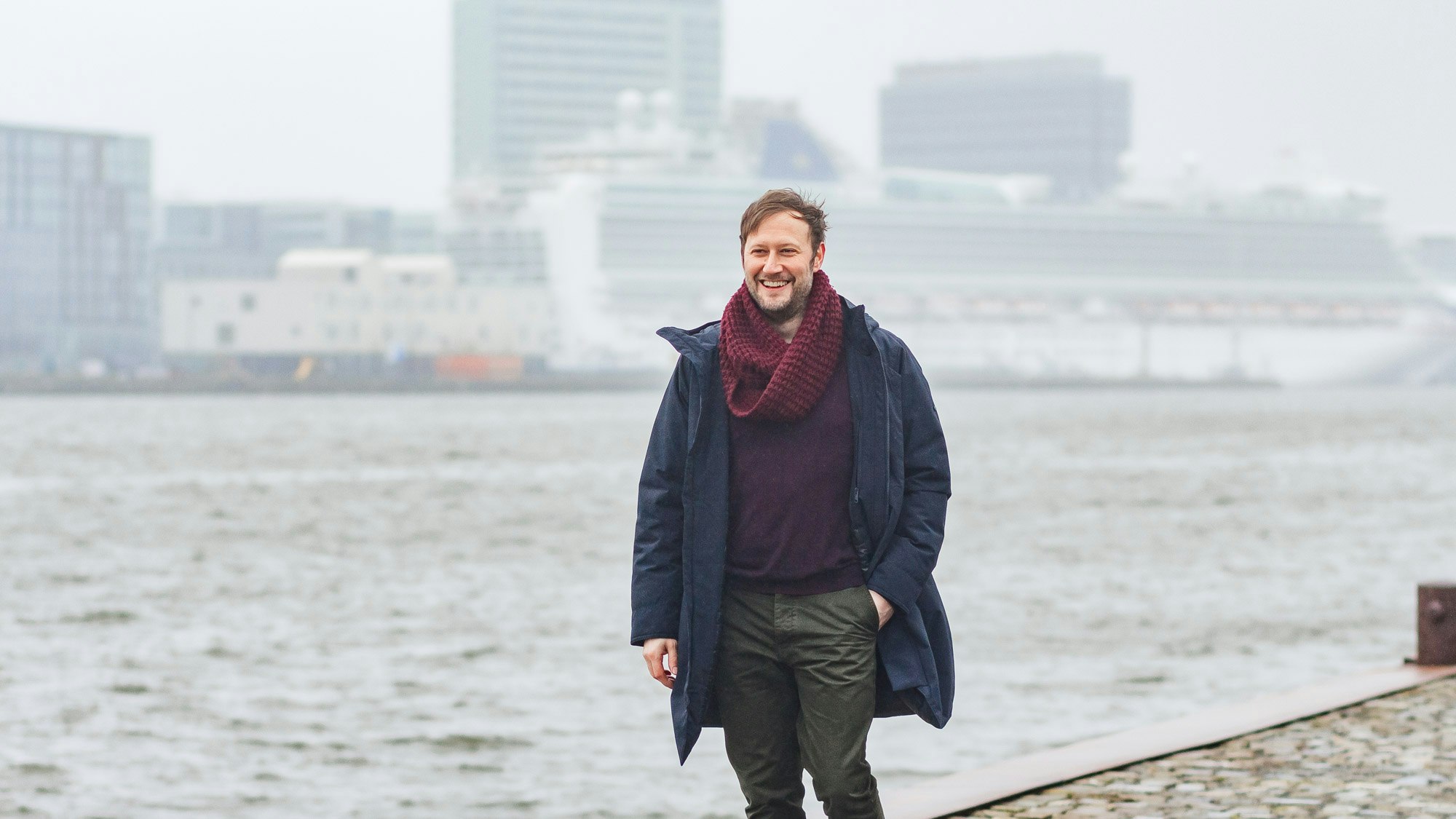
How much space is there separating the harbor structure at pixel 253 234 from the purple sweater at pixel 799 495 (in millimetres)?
118715

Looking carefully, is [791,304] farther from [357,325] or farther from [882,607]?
[357,325]

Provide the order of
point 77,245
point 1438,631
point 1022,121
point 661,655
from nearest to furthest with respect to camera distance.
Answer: point 661,655
point 1438,631
point 77,245
point 1022,121

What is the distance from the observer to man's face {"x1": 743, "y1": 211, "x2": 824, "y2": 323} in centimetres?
374

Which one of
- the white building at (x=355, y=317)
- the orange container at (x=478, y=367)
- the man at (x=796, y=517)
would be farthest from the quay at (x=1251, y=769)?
the white building at (x=355, y=317)

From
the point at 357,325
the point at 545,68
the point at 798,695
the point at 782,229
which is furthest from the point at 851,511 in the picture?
the point at 545,68

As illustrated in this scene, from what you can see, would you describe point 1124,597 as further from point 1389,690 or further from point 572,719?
point 1389,690

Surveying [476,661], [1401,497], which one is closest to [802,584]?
[476,661]

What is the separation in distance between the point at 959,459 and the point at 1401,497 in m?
12.8

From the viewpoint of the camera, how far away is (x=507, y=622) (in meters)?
14.3

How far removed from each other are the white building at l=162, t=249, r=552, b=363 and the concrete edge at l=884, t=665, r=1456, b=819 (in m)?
83.1

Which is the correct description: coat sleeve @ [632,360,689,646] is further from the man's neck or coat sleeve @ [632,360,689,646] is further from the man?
the man's neck

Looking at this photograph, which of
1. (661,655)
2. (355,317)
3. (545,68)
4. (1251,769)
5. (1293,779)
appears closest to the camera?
(661,655)

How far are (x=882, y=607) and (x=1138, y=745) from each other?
264 cm

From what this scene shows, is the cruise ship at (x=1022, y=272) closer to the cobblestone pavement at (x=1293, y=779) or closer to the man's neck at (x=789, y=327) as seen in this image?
the cobblestone pavement at (x=1293, y=779)
